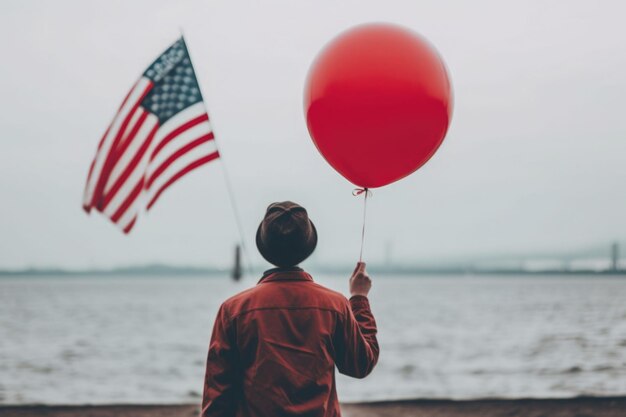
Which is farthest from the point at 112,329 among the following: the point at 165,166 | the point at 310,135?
the point at 310,135

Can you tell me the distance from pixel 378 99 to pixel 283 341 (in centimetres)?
127

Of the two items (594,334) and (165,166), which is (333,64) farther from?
(594,334)

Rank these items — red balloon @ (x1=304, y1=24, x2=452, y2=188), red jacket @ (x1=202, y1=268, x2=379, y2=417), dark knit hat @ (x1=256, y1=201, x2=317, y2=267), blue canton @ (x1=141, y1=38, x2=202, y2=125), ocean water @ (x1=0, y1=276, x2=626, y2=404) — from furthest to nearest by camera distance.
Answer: ocean water @ (x1=0, y1=276, x2=626, y2=404)
blue canton @ (x1=141, y1=38, x2=202, y2=125)
red balloon @ (x1=304, y1=24, x2=452, y2=188)
dark knit hat @ (x1=256, y1=201, x2=317, y2=267)
red jacket @ (x1=202, y1=268, x2=379, y2=417)

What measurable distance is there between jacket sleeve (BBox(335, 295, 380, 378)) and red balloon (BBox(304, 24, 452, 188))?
91 cm

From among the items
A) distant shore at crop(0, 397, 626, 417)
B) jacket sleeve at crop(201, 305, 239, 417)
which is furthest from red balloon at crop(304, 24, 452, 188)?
distant shore at crop(0, 397, 626, 417)

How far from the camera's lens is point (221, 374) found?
7.79ft

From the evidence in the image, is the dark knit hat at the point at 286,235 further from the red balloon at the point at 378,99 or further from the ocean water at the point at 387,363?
the ocean water at the point at 387,363

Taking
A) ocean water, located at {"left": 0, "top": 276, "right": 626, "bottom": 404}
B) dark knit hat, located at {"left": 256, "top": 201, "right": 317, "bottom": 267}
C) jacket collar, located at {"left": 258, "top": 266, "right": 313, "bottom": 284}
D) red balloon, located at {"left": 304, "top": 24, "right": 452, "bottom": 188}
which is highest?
red balloon, located at {"left": 304, "top": 24, "right": 452, "bottom": 188}

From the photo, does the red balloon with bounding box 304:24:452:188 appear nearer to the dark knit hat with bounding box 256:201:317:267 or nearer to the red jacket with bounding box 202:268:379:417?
the dark knit hat with bounding box 256:201:317:267

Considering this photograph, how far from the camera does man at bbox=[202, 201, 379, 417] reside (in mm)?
→ 2324

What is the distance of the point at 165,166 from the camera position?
632 cm

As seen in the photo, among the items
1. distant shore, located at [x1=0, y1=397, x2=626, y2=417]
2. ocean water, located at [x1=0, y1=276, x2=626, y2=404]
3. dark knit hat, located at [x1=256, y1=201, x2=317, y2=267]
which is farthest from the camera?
ocean water, located at [x1=0, y1=276, x2=626, y2=404]

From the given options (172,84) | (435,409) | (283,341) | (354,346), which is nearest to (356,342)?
(354,346)

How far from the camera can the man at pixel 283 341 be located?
7.63 feet
